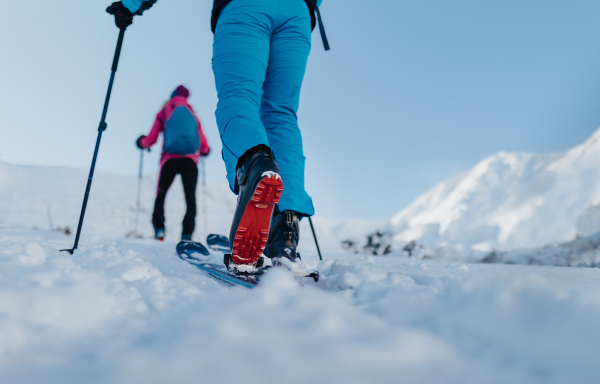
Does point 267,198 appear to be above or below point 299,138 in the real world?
below

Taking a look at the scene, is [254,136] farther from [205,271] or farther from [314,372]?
[314,372]

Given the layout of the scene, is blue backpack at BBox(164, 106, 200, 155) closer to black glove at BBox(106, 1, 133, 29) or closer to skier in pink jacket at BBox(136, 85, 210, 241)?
skier in pink jacket at BBox(136, 85, 210, 241)

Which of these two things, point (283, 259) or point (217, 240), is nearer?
point (283, 259)

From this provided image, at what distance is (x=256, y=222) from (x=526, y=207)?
569cm

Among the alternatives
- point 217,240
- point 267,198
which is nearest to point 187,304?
point 267,198

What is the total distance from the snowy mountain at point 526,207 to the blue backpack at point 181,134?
3.57 m

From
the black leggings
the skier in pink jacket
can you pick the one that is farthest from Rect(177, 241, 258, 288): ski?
the black leggings

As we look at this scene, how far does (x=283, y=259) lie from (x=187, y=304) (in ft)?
2.13

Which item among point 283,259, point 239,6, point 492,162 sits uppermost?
point 492,162

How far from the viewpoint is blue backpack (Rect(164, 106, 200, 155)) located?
4.00m

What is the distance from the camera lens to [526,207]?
5.61m

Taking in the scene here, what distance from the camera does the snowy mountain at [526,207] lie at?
157 inches

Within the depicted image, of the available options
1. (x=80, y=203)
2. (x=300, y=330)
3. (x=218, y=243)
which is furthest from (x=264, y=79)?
(x=80, y=203)

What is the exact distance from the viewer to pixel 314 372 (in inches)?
19.2
